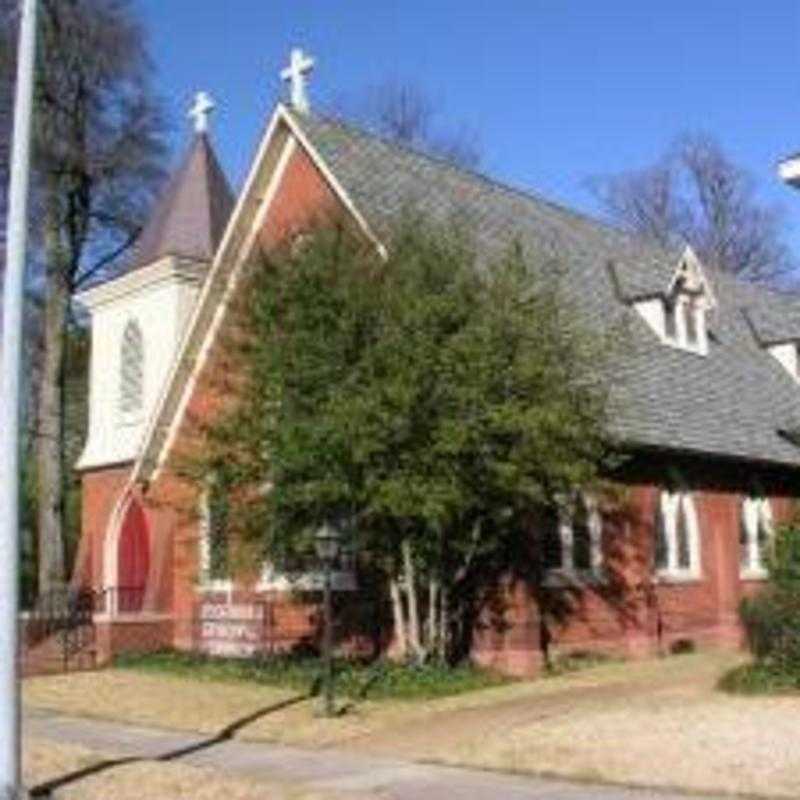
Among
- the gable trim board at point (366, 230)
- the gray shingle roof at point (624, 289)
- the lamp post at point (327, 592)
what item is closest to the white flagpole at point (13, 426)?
the lamp post at point (327, 592)

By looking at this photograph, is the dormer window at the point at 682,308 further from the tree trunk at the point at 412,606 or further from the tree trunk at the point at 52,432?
the tree trunk at the point at 52,432

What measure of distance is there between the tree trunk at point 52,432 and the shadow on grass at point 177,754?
17.3 metres

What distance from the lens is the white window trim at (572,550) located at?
24.9 m

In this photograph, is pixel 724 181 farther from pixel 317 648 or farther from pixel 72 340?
pixel 317 648

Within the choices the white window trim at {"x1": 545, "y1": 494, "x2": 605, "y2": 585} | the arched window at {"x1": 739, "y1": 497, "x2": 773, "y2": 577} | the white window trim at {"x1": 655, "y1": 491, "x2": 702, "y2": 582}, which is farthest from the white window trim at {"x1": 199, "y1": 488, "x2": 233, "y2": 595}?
the arched window at {"x1": 739, "y1": 497, "x2": 773, "y2": 577}

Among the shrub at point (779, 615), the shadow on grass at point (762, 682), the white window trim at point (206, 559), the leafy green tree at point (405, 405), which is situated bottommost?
the shadow on grass at point (762, 682)

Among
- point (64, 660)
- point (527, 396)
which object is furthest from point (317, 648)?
point (527, 396)

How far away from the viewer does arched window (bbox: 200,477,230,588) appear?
74.2 feet

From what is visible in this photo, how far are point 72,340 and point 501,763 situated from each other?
148 feet

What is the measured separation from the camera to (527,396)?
21.1 meters

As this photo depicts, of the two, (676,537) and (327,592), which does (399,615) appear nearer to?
(327,592)

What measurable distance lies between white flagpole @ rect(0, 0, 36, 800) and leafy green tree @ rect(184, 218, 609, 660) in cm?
738

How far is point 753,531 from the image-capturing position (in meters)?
31.1

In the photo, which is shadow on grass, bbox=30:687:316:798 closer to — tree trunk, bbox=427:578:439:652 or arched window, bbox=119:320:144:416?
tree trunk, bbox=427:578:439:652
